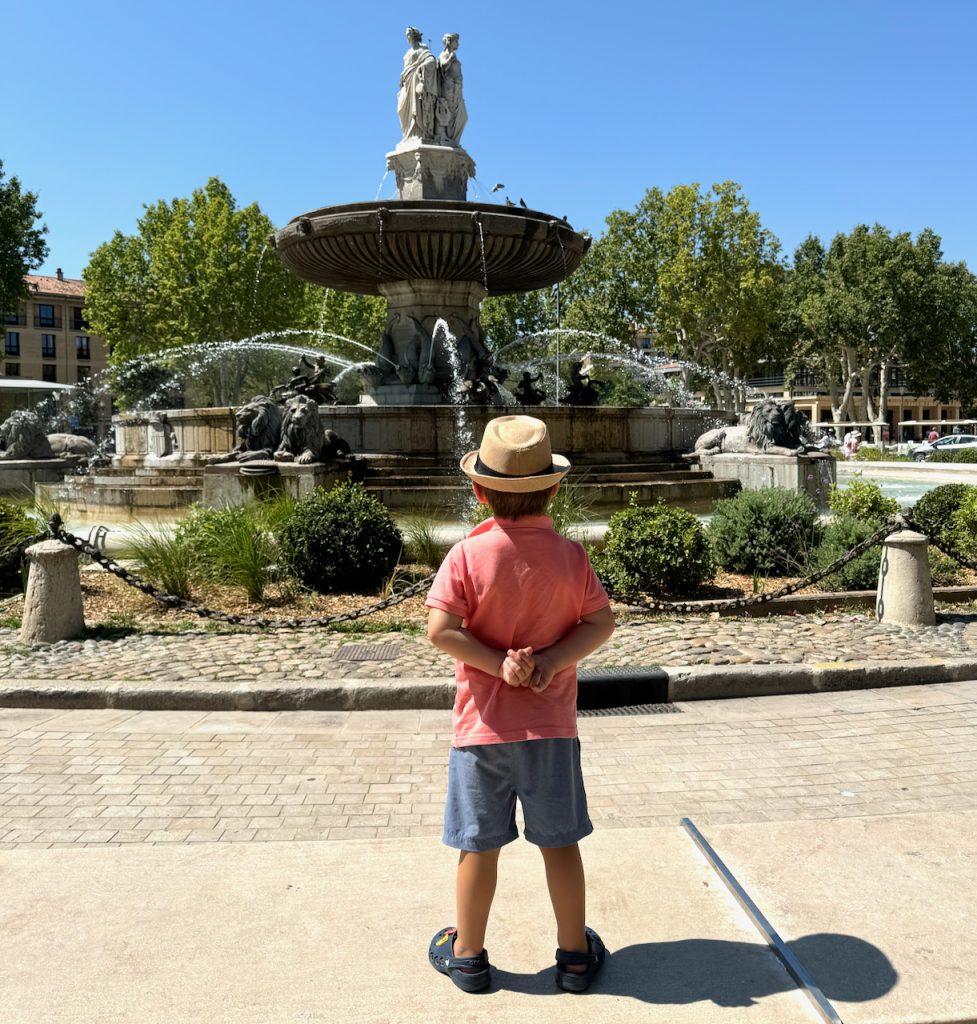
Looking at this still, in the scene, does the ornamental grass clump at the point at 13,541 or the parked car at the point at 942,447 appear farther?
the parked car at the point at 942,447

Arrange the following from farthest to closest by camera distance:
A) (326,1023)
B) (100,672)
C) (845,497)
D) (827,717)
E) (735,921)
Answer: (845,497) → (100,672) → (827,717) → (735,921) → (326,1023)

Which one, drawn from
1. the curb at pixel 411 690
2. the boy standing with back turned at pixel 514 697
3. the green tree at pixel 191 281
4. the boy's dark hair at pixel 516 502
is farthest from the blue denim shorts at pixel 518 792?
the green tree at pixel 191 281

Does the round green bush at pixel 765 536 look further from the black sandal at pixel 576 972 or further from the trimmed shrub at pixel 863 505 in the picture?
the black sandal at pixel 576 972

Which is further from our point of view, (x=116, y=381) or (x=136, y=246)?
(x=116, y=381)

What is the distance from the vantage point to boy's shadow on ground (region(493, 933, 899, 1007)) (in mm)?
2678

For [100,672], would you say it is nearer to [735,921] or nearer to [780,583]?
[735,921]

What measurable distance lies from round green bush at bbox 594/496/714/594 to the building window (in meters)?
83.4

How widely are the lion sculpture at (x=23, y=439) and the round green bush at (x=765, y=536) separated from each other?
14.4 metres

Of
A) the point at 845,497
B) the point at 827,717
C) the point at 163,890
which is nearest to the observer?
the point at 163,890

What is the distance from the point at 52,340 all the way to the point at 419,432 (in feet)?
256

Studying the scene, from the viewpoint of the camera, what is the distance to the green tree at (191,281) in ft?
144

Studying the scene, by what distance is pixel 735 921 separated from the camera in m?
3.11

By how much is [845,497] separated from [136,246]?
43991 millimetres

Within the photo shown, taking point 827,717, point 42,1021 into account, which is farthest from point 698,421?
point 42,1021
